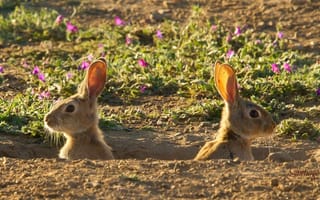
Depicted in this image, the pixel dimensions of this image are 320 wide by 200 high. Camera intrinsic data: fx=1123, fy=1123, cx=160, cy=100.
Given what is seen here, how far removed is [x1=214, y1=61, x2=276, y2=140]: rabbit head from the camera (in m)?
9.34

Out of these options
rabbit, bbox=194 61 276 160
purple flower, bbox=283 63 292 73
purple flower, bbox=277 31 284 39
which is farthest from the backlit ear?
purple flower, bbox=277 31 284 39

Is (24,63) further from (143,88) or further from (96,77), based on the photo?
(96,77)

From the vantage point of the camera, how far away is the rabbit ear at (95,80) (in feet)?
31.3

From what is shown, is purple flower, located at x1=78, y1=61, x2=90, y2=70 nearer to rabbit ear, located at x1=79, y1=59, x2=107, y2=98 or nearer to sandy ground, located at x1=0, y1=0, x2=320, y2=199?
sandy ground, located at x1=0, y1=0, x2=320, y2=199

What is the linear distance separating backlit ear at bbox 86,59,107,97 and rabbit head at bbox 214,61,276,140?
38.1 inches

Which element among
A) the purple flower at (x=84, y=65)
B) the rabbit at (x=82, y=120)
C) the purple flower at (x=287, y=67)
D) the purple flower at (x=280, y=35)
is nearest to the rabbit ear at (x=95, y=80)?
the rabbit at (x=82, y=120)

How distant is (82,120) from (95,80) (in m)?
0.37

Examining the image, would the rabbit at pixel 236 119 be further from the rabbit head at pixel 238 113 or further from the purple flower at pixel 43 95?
the purple flower at pixel 43 95

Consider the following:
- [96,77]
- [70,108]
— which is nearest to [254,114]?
[96,77]

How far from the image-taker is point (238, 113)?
9453 millimetres

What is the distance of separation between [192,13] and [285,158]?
445 centimetres

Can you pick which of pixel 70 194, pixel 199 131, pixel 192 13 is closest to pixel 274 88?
pixel 199 131

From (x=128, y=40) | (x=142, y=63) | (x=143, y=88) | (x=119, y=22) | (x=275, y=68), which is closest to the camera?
(x=143, y=88)

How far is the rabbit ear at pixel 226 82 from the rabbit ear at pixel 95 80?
97cm
